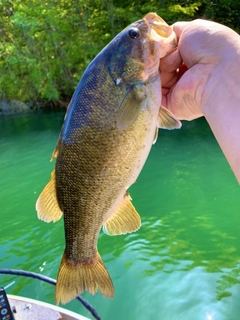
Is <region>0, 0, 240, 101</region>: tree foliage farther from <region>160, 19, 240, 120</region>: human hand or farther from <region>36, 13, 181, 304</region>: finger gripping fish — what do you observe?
<region>36, 13, 181, 304</region>: finger gripping fish

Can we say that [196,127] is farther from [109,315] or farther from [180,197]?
[109,315]

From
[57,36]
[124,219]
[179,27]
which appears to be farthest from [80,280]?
[57,36]

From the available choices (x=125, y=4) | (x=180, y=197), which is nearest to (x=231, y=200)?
(x=180, y=197)

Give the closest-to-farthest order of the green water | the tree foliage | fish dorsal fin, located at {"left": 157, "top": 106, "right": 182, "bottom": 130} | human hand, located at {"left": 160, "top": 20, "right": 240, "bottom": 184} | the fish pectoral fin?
human hand, located at {"left": 160, "top": 20, "right": 240, "bottom": 184}, fish dorsal fin, located at {"left": 157, "top": 106, "right": 182, "bottom": 130}, the fish pectoral fin, the green water, the tree foliage

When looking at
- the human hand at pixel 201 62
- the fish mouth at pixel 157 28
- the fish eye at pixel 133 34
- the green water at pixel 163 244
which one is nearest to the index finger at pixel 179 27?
the human hand at pixel 201 62

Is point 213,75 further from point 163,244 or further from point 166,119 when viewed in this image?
point 163,244

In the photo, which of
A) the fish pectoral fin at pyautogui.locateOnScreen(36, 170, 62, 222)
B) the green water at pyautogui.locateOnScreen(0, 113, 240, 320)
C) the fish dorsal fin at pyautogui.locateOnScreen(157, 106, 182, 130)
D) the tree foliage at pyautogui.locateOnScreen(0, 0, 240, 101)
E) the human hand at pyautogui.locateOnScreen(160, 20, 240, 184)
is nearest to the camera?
the human hand at pyautogui.locateOnScreen(160, 20, 240, 184)

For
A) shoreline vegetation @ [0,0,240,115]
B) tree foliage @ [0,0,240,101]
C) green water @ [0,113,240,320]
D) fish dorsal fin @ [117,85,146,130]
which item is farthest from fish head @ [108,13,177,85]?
shoreline vegetation @ [0,0,240,115]
